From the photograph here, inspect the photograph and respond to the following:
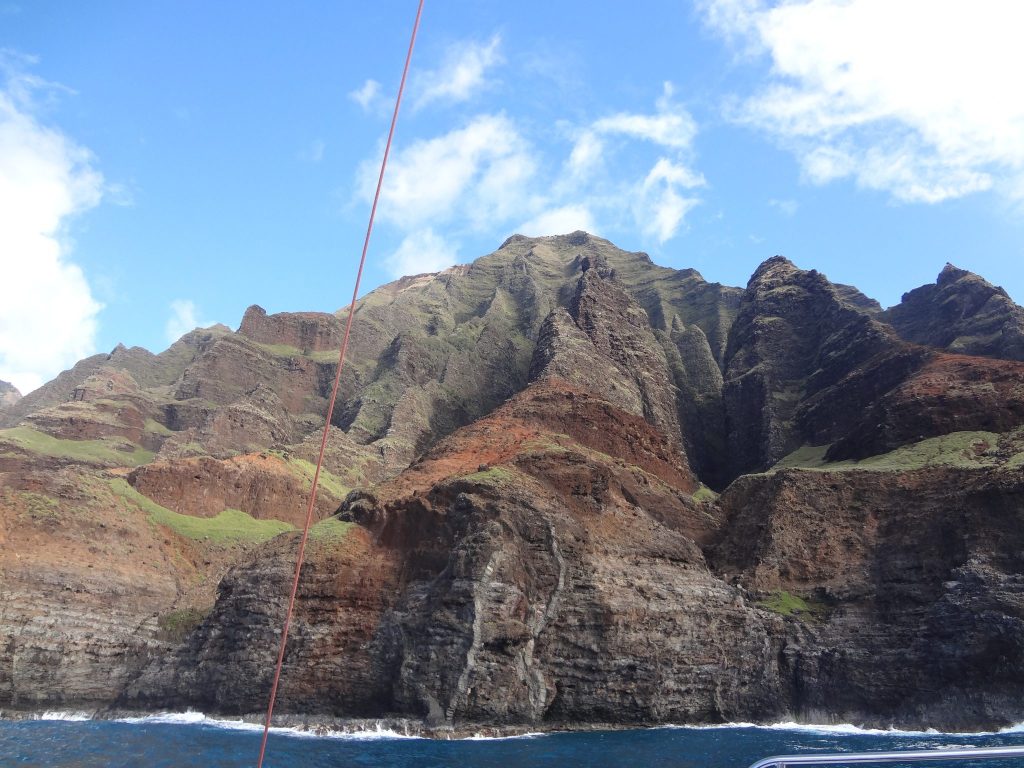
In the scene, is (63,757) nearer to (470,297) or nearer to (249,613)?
(249,613)

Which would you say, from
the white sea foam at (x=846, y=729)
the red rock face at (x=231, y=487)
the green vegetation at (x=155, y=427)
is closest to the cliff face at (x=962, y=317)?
the white sea foam at (x=846, y=729)

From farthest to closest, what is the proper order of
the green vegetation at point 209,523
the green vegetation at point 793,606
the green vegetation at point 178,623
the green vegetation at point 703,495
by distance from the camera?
1. the green vegetation at point 703,495
2. the green vegetation at point 209,523
3. the green vegetation at point 178,623
4. the green vegetation at point 793,606

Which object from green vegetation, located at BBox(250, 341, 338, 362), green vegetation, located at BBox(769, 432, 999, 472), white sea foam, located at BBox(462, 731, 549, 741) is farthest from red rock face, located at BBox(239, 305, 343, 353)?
white sea foam, located at BBox(462, 731, 549, 741)

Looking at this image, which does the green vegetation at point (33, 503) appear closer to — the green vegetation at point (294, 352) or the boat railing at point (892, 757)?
the boat railing at point (892, 757)

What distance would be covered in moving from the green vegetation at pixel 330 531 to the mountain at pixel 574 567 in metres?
0.48

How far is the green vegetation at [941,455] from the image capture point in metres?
65.7

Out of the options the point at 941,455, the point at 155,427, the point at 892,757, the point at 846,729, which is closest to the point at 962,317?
the point at 941,455

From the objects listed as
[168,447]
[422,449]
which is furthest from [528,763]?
[168,447]

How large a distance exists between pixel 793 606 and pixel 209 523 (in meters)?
66.8

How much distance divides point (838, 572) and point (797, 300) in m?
75.8

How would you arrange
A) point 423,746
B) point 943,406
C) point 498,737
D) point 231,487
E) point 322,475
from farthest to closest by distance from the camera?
1. point 322,475
2. point 231,487
3. point 943,406
4. point 498,737
5. point 423,746

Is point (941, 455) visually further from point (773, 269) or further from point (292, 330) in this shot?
point (292, 330)

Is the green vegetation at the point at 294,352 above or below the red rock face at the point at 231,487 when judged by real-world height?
above

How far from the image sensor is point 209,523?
299 ft
